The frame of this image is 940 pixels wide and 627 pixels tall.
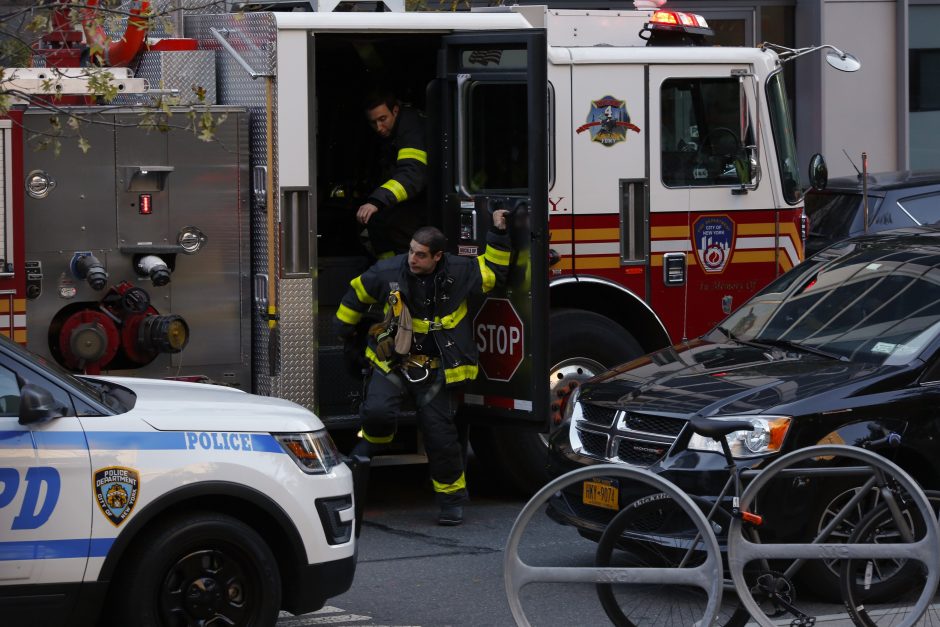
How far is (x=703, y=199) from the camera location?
373 inches

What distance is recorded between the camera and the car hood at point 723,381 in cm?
661

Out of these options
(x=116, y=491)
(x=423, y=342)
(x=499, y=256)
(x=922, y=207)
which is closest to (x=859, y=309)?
(x=499, y=256)

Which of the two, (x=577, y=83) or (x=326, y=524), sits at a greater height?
(x=577, y=83)

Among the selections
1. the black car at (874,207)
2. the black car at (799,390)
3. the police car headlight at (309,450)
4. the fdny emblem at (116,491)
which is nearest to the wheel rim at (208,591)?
Result: the fdny emblem at (116,491)

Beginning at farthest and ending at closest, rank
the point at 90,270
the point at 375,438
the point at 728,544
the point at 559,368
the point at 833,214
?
1. the point at 833,214
2. the point at 559,368
3. the point at 375,438
4. the point at 90,270
5. the point at 728,544

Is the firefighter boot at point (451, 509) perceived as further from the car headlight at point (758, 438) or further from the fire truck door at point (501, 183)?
the car headlight at point (758, 438)

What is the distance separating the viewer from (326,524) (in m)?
5.88

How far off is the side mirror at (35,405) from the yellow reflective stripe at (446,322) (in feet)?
10.9

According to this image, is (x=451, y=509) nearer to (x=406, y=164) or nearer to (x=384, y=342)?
(x=384, y=342)

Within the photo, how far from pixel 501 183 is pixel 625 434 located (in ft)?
8.01

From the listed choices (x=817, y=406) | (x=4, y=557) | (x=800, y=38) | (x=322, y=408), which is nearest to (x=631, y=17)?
(x=322, y=408)

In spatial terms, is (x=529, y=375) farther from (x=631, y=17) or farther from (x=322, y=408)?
(x=631, y=17)

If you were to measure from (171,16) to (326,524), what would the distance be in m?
4.58

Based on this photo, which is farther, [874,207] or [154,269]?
[874,207]
